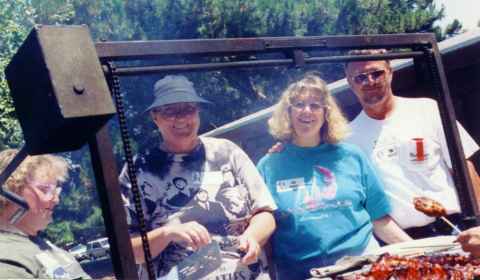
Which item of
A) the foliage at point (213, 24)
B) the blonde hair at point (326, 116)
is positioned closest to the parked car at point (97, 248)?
the foliage at point (213, 24)

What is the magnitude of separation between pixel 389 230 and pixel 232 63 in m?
1.16

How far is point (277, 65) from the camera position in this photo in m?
1.98

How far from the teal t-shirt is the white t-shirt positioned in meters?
0.21

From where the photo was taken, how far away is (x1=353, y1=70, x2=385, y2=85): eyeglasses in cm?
271

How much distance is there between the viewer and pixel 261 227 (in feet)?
7.27

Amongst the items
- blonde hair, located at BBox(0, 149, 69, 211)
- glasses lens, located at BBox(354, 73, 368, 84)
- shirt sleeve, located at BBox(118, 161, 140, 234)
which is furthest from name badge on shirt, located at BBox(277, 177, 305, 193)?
blonde hair, located at BBox(0, 149, 69, 211)

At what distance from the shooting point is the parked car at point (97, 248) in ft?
73.4

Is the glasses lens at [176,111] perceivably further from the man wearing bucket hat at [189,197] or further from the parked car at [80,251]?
the parked car at [80,251]

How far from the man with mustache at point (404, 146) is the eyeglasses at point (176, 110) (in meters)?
0.85

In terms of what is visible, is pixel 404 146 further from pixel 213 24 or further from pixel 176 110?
pixel 213 24

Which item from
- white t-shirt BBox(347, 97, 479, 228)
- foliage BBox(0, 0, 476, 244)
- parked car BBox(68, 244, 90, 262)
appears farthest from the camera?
parked car BBox(68, 244, 90, 262)

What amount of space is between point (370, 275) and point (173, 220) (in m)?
0.78

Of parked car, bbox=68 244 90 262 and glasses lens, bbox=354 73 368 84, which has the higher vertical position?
glasses lens, bbox=354 73 368 84

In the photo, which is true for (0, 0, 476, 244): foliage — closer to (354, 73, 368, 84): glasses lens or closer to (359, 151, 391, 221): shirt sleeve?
(354, 73, 368, 84): glasses lens
